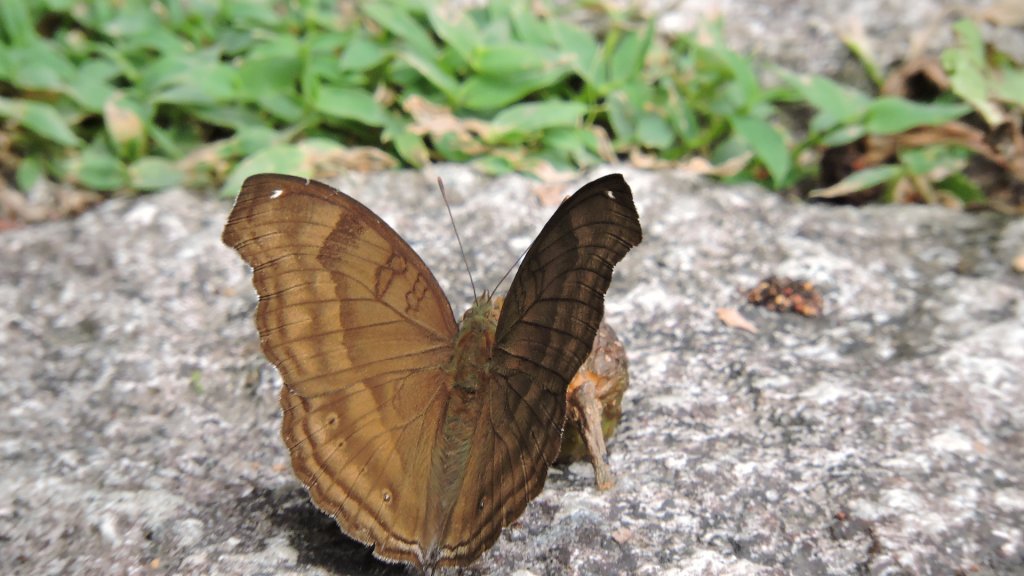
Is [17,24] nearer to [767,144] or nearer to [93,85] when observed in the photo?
[93,85]

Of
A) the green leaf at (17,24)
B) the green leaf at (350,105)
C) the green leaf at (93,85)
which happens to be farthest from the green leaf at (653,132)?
the green leaf at (17,24)

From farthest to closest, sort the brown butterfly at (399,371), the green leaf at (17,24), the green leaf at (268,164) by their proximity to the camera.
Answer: the green leaf at (17,24) < the green leaf at (268,164) < the brown butterfly at (399,371)

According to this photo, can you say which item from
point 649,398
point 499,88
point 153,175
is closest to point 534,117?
point 499,88

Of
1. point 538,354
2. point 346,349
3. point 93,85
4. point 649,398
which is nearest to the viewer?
point 538,354

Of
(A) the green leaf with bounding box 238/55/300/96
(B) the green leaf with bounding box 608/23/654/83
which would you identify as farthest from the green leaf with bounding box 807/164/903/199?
(A) the green leaf with bounding box 238/55/300/96

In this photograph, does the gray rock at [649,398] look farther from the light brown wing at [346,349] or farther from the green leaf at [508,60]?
the green leaf at [508,60]

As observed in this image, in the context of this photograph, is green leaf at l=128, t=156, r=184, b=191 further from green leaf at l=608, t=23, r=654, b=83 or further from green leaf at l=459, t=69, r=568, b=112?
green leaf at l=608, t=23, r=654, b=83

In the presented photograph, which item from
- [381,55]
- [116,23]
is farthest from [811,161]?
[116,23]
